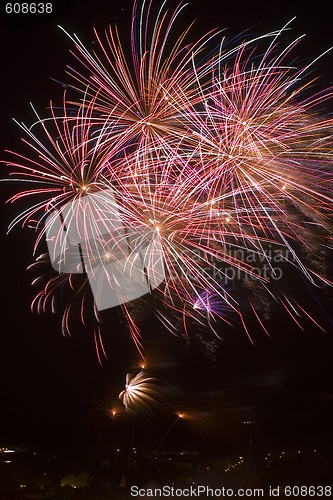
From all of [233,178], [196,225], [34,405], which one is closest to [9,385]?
[34,405]

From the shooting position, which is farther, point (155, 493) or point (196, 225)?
point (196, 225)

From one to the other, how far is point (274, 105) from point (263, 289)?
3.66 feet

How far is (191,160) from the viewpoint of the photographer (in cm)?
325

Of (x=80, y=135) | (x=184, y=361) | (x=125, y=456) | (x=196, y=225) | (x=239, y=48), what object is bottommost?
(x=125, y=456)

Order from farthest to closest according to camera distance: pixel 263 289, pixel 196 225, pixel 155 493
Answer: pixel 263 289, pixel 196 225, pixel 155 493

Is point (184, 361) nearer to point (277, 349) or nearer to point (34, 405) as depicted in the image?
point (277, 349)

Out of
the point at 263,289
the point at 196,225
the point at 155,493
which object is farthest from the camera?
the point at 263,289

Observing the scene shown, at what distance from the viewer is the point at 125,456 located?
3.46 m

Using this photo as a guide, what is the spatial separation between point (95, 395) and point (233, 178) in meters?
1.58

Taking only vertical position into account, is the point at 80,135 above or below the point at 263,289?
above

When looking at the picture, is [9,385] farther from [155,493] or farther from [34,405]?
[155,493]

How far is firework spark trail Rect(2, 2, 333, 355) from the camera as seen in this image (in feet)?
10.8

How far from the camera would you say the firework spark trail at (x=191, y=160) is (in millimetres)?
→ 3277

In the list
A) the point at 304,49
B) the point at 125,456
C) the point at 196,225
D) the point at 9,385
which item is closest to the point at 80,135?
the point at 196,225
